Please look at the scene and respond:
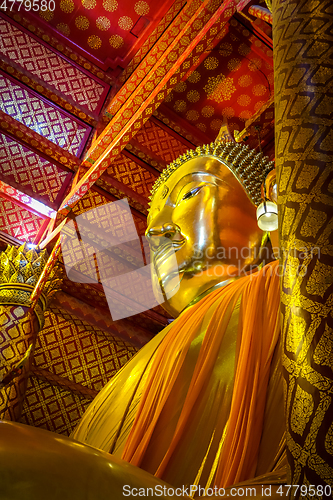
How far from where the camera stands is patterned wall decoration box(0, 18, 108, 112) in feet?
11.0

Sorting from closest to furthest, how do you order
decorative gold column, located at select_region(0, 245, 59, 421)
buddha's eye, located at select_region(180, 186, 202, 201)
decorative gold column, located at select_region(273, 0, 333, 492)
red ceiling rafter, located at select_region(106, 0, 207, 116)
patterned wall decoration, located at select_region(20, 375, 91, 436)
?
decorative gold column, located at select_region(273, 0, 333, 492) < buddha's eye, located at select_region(180, 186, 202, 201) < red ceiling rafter, located at select_region(106, 0, 207, 116) < decorative gold column, located at select_region(0, 245, 59, 421) < patterned wall decoration, located at select_region(20, 375, 91, 436)

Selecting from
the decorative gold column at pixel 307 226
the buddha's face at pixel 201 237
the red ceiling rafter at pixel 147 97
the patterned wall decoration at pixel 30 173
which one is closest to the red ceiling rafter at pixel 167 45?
the red ceiling rafter at pixel 147 97

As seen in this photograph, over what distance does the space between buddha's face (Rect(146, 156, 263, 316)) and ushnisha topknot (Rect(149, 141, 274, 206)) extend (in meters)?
0.05

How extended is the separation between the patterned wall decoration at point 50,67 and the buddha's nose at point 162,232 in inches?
65.6

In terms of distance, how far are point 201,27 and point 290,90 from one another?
2.00 meters

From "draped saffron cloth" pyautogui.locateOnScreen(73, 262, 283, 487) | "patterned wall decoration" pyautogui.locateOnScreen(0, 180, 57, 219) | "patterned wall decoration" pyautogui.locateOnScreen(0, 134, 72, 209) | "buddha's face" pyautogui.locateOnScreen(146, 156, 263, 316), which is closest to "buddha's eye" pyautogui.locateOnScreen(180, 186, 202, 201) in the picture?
"buddha's face" pyautogui.locateOnScreen(146, 156, 263, 316)

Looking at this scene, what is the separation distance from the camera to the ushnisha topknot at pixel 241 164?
241 centimetres

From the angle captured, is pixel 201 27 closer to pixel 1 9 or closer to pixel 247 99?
pixel 247 99

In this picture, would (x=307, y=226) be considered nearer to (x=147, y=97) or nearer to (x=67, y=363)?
(x=147, y=97)

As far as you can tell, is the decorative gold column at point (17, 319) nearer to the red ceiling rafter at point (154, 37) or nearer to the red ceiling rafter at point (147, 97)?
the red ceiling rafter at point (147, 97)

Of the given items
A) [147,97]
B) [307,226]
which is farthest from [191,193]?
[307,226]

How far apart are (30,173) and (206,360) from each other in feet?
8.04

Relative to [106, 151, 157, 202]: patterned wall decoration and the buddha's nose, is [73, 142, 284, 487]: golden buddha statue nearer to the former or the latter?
the buddha's nose

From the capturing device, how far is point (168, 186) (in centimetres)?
252
